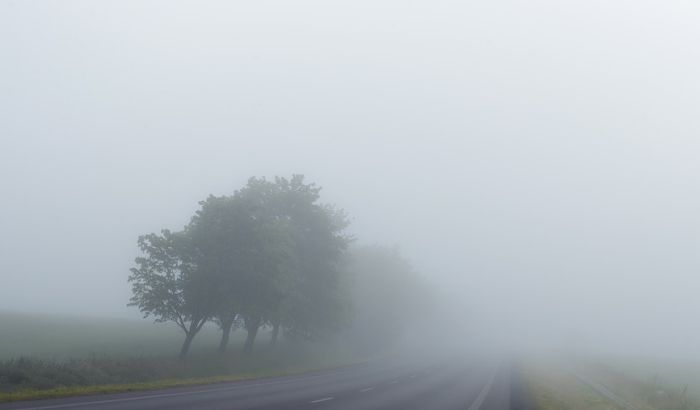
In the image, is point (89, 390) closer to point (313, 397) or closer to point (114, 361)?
point (313, 397)

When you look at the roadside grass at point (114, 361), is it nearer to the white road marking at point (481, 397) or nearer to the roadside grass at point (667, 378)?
the white road marking at point (481, 397)

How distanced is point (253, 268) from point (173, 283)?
5.70 meters

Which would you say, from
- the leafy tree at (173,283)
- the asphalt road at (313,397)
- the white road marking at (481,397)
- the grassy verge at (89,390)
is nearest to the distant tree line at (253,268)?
the leafy tree at (173,283)

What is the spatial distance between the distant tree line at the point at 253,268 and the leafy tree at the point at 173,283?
0.21ft

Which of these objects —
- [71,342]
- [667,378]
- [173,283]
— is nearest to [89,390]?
[173,283]

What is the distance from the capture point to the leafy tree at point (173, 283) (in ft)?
143

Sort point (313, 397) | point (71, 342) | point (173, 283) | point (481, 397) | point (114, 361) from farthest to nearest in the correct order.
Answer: point (71, 342)
point (173, 283)
point (481, 397)
point (114, 361)
point (313, 397)

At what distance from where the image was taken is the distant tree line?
4506 centimetres

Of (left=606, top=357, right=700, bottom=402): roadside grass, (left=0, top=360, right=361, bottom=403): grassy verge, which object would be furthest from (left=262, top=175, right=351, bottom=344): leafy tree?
(left=606, top=357, right=700, bottom=402): roadside grass

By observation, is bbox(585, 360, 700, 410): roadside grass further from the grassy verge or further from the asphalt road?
the grassy verge

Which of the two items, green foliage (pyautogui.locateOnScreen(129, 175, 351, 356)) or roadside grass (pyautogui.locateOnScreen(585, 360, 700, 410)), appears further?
green foliage (pyautogui.locateOnScreen(129, 175, 351, 356))

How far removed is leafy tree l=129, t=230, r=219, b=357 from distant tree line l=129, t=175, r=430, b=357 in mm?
64

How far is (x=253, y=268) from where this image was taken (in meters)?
47.7

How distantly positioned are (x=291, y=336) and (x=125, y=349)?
1513cm
